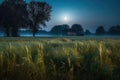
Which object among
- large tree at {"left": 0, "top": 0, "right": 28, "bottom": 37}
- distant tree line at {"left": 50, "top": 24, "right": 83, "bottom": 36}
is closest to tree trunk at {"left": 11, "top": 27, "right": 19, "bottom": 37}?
large tree at {"left": 0, "top": 0, "right": 28, "bottom": 37}

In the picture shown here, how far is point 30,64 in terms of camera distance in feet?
22.8

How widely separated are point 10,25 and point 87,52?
53.2 m

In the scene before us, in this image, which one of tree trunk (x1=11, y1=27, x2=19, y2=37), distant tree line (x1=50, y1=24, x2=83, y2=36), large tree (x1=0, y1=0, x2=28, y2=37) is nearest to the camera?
large tree (x1=0, y1=0, x2=28, y2=37)

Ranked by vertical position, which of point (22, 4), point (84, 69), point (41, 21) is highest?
point (22, 4)

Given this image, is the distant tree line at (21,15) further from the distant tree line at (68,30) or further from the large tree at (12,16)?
the distant tree line at (68,30)

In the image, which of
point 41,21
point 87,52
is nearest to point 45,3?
point 41,21

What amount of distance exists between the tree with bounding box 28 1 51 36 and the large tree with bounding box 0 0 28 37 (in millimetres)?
5227

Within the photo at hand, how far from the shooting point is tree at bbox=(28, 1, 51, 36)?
69.4 m

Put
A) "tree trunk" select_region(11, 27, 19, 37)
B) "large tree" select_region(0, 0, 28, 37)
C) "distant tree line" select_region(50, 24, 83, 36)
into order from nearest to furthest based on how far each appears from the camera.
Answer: "large tree" select_region(0, 0, 28, 37)
"tree trunk" select_region(11, 27, 19, 37)
"distant tree line" select_region(50, 24, 83, 36)

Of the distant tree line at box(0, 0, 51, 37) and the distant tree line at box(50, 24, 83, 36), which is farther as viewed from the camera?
the distant tree line at box(50, 24, 83, 36)

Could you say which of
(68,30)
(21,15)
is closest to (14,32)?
(21,15)

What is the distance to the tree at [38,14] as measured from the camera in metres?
69.4

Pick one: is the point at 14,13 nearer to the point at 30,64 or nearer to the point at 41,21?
the point at 41,21

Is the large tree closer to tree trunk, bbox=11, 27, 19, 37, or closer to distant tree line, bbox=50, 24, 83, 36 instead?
tree trunk, bbox=11, 27, 19, 37
